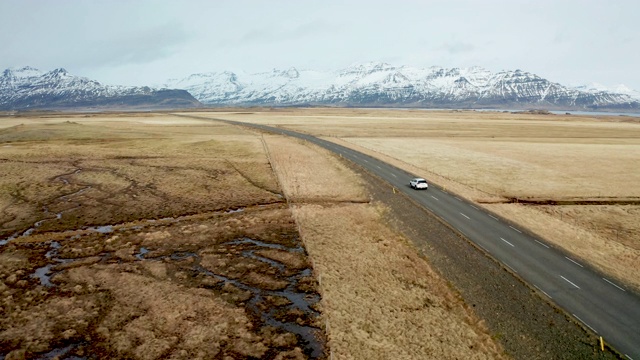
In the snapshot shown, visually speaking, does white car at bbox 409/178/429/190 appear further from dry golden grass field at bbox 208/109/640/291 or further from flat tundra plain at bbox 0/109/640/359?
flat tundra plain at bbox 0/109/640/359

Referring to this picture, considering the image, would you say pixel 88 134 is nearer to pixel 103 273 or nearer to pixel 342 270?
pixel 103 273

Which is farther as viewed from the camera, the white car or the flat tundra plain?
the white car

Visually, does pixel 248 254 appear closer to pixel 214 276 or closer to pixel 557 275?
pixel 214 276

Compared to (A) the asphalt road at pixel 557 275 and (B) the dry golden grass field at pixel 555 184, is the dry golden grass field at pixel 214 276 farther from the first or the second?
(B) the dry golden grass field at pixel 555 184

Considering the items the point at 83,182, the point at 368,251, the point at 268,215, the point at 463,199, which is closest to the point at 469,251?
the point at 368,251

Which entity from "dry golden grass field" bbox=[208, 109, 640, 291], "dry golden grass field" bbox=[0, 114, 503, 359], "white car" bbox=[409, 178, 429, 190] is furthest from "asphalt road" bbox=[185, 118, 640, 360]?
"dry golden grass field" bbox=[0, 114, 503, 359]
